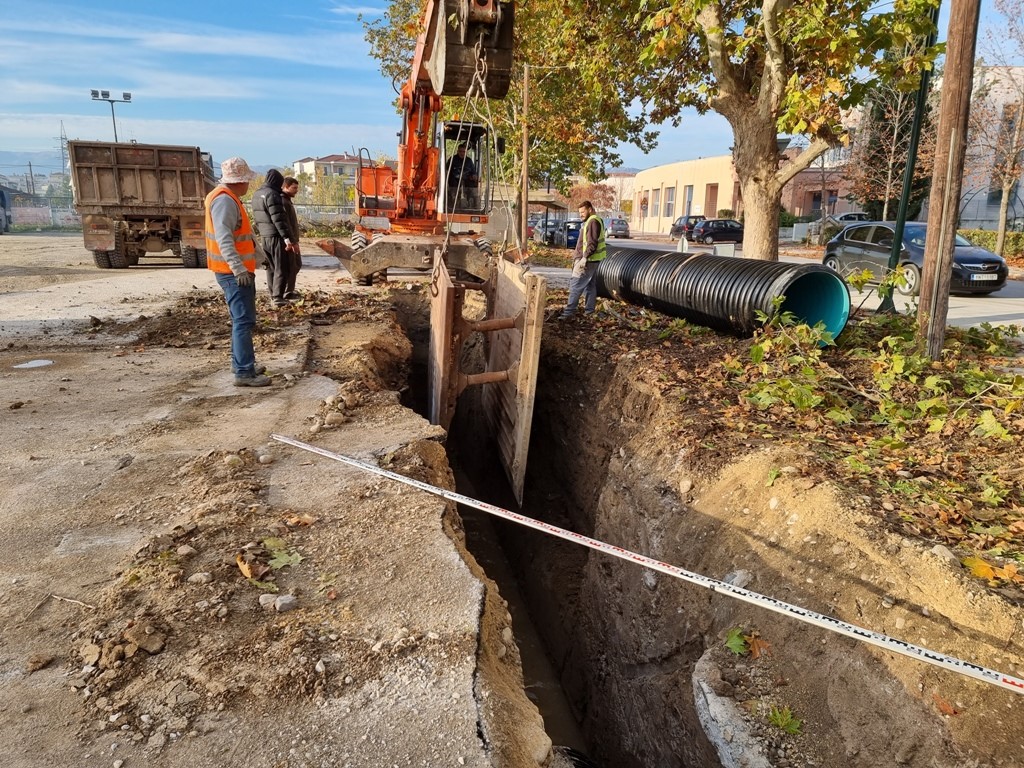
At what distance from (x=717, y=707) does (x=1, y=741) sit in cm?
293

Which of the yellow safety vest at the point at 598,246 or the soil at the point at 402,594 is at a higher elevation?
the yellow safety vest at the point at 598,246

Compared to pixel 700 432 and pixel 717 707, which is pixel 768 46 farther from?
pixel 717 707

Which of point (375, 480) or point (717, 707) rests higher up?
point (375, 480)

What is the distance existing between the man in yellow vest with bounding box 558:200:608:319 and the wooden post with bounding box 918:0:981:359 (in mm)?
3915

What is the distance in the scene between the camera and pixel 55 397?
5.37 m

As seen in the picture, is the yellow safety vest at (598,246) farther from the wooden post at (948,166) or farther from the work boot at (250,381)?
the work boot at (250,381)

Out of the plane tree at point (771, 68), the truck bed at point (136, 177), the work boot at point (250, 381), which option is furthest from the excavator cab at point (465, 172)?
the work boot at point (250, 381)

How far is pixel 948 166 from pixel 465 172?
841 centimetres

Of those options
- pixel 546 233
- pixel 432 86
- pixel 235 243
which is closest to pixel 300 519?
pixel 235 243

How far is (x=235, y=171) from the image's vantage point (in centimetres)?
539

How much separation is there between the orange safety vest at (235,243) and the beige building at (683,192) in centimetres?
4207

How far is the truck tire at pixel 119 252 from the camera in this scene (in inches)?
575

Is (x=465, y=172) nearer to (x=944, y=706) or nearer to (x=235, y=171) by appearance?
(x=235, y=171)

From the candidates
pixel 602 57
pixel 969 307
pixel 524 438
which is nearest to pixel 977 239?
pixel 969 307
